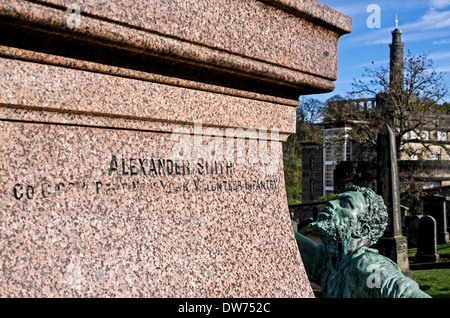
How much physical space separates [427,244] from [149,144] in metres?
14.1

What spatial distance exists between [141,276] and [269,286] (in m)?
0.73

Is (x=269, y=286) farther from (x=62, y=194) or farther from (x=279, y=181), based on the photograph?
(x=62, y=194)

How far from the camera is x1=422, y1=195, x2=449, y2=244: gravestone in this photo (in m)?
17.6

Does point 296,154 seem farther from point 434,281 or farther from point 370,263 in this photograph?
point 370,263

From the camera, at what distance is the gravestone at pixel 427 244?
14141 millimetres

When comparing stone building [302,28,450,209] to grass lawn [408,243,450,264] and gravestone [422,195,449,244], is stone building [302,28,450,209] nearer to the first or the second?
gravestone [422,195,449,244]

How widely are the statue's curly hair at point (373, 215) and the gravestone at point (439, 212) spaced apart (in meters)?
16.7

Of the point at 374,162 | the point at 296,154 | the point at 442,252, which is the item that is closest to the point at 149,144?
the point at 442,252

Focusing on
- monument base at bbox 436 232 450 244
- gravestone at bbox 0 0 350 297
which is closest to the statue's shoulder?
gravestone at bbox 0 0 350 297

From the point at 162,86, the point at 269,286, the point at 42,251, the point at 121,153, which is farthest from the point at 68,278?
the point at 269,286

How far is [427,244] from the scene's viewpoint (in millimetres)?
14273

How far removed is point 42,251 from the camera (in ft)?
5.30

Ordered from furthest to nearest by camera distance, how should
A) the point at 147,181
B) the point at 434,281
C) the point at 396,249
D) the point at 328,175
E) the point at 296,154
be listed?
1. the point at 296,154
2. the point at 328,175
3. the point at 396,249
4. the point at 434,281
5. the point at 147,181

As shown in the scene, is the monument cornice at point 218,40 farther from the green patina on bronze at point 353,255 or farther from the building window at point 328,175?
the building window at point 328,175
